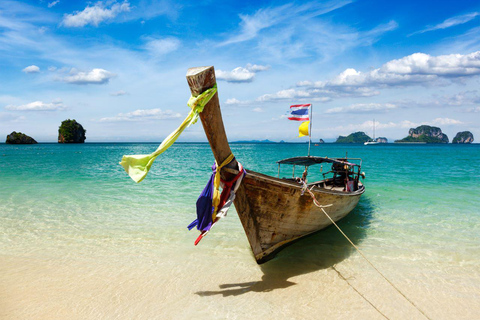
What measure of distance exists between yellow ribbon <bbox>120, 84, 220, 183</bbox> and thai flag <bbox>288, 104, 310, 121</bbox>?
465cm

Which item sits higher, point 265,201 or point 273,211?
point 265,201

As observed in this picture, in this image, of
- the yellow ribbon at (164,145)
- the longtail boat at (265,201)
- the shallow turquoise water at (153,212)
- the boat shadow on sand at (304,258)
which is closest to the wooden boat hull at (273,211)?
the longtail boat at (265,201)

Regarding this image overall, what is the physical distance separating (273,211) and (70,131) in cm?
14921

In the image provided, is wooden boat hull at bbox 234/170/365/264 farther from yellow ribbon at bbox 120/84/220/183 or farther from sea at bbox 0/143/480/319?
yellow ribbon at bbox 120/84/220/183

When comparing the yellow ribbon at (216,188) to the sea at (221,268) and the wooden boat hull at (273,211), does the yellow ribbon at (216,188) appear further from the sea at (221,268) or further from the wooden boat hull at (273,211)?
the sea at (221,268)

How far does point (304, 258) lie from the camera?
24.1 feet

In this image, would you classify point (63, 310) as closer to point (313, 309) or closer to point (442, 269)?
point (313, 309)

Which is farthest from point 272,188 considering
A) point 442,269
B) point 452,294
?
point 442,269

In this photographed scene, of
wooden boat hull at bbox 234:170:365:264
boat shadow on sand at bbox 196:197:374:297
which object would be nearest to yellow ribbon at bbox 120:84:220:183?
wooden boat hull at bbox 234:170:365:264

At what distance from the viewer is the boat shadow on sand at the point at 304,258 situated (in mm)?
6016

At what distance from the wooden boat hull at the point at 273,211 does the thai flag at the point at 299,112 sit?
249cm

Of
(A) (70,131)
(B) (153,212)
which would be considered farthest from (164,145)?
(A) (70,131)

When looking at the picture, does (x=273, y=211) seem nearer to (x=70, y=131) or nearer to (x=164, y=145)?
(x=164, y=145)

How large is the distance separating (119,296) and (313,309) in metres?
3.68
